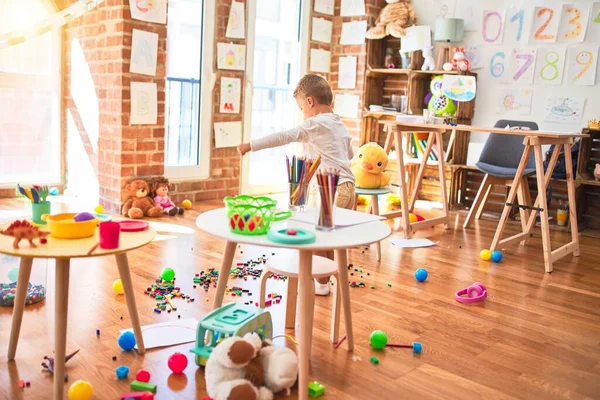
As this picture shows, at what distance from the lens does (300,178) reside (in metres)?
1.91

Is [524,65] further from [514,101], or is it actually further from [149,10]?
[149,10]

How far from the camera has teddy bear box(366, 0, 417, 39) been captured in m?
5.69

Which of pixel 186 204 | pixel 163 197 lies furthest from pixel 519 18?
pixel 163 197

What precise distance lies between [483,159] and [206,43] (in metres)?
2.35

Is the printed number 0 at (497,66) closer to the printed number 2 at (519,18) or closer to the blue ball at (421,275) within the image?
the printed number 2 at (519,18)

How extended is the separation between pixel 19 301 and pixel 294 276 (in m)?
0.89

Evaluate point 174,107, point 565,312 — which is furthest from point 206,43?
point 565,312

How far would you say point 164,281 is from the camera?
288 centimetres

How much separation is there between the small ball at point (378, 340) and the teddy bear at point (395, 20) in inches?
158

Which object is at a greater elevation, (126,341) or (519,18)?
(519,18)

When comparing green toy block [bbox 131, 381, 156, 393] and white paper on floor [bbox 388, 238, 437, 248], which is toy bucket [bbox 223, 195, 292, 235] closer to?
green toy block [bbox 131, 381, 156, 393]

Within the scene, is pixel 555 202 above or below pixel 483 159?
below

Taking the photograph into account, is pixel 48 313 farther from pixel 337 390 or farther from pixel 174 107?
pixel 174 107

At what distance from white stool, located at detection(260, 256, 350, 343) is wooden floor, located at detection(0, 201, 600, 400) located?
0.06 metres
